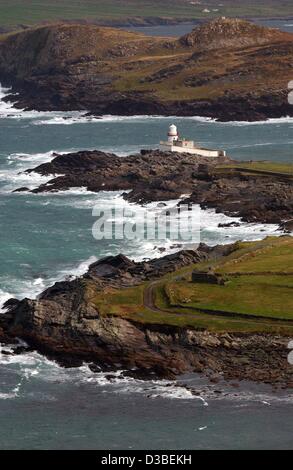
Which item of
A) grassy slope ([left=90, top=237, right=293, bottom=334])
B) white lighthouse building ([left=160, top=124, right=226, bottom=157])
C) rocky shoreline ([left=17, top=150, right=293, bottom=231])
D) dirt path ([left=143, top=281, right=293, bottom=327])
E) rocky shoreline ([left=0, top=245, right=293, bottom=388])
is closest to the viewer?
rocky shoreline ([left=0, top=245, right=293, bottom=388])

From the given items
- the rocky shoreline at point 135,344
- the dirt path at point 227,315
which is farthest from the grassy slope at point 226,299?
the rocky shoreline at point 135,344

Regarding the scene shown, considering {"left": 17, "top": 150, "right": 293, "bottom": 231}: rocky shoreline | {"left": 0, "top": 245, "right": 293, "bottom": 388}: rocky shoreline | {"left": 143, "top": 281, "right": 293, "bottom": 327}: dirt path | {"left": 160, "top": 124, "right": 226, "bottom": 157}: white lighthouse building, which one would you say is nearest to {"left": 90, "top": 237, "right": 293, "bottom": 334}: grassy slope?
{"left": 143, "top": 281, "right": 293, "bottom": 327}: dirt path

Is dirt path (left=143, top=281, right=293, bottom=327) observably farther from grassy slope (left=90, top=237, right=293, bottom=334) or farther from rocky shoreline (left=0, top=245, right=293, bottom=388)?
rocky shoreline (left=0, top=245, right=293, bottom=388)

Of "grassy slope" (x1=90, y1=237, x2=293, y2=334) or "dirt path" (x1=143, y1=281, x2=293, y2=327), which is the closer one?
"dirt path" (x1=143, y1=281, x2=293, y2=327)

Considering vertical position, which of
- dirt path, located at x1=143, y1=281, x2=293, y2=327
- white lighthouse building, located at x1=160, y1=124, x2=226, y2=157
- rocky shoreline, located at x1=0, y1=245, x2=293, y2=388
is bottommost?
white lighthouse building, located at x1=160, y1=124, x2=226, y2=157

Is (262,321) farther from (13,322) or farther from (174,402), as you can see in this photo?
(13,322)

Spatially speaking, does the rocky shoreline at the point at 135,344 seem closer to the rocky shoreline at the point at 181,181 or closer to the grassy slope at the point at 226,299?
the grassy slope at the point at 226,299

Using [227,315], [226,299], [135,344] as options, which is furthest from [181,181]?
[135,344]
